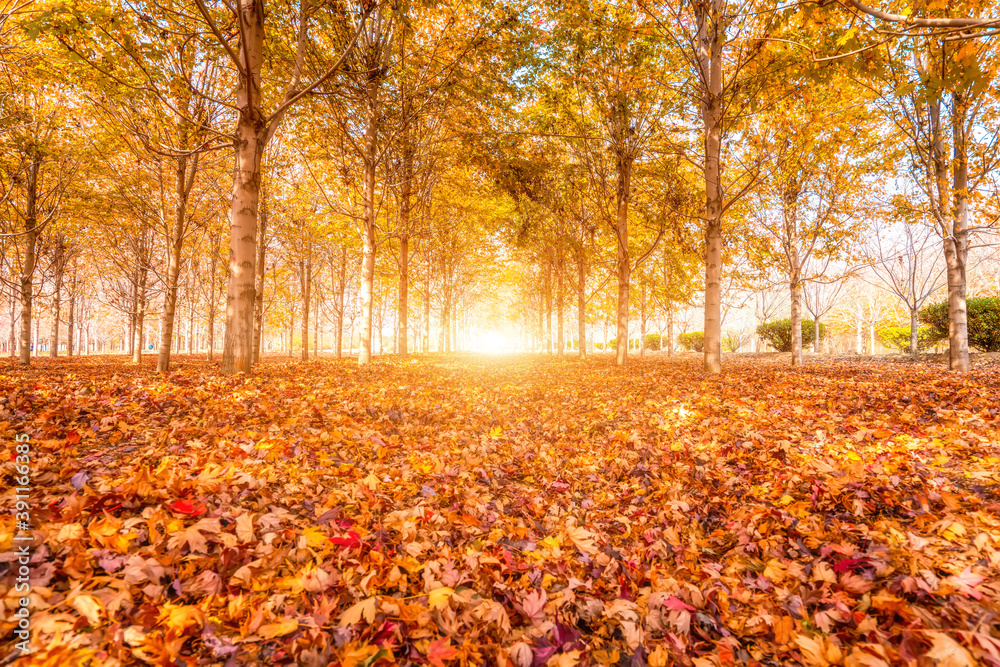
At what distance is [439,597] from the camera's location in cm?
229

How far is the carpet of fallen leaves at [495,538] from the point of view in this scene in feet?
6.33

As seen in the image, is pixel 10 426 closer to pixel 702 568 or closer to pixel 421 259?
pixel 702 568

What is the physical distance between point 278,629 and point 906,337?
35.2 m

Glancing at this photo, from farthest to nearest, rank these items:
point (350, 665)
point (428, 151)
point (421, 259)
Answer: point (421, 259), point (428, 151), point (350, 665)

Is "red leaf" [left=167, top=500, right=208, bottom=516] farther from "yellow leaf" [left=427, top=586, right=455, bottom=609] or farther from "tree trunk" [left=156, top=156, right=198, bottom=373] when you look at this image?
"tree trunk" [left=156, top=156, right=198, bottom=373]

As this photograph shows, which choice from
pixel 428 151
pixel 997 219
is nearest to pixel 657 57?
pixel 428 151

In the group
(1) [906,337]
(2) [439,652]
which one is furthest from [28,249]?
(1) [906,337]

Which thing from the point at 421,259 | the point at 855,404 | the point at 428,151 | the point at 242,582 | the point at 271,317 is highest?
the point at 428,151

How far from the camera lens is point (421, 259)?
89.0 ft

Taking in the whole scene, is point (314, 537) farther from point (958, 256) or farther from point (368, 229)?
point (958, 256)

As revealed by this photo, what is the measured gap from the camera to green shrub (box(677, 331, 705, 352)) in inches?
1340

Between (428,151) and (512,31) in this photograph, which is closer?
(512,31)

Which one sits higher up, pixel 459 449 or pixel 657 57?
pixel 657 57

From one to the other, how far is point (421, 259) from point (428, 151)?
12.3 m
